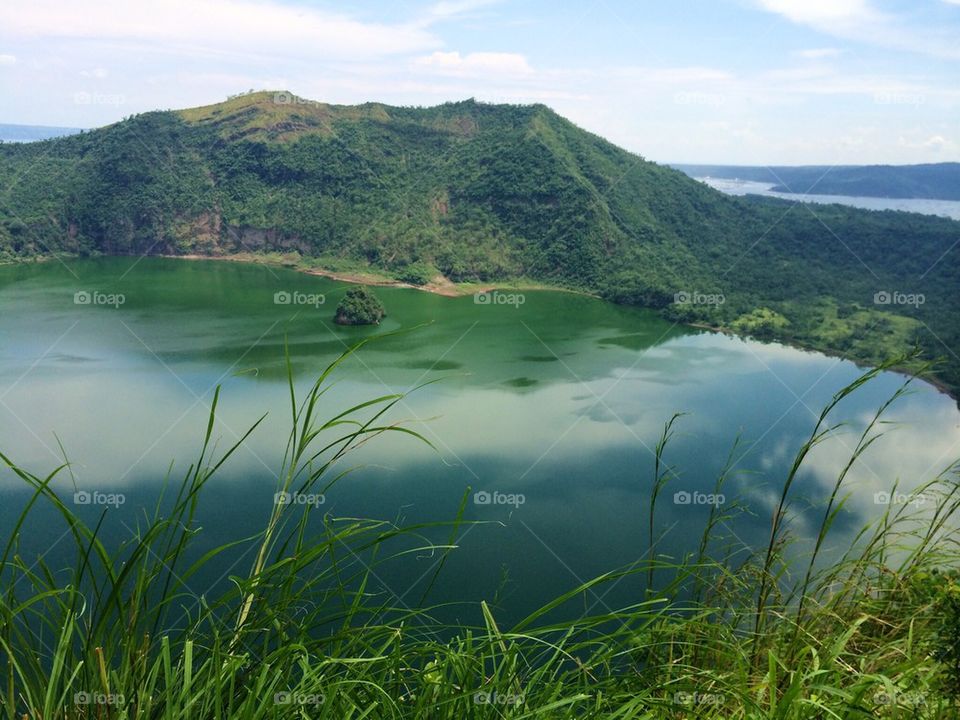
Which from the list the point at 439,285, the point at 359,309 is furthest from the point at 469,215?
the point at 359,309

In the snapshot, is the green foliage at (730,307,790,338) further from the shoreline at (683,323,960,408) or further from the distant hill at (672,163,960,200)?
the distant hill at (672,163,960,200)

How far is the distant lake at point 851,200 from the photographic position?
41406 mm

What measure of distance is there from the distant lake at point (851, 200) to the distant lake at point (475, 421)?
22973mm

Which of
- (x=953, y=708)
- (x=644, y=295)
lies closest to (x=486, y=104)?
(x=644, y=295)

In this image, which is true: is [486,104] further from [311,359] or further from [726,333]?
[311,359]

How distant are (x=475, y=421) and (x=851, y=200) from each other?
4243 centimetres

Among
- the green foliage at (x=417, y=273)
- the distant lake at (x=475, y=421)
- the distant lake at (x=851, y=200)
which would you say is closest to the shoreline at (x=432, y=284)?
the green foliage at (x=417, y=273)

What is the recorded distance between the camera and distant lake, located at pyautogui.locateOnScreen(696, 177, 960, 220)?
A: 41.4 meters

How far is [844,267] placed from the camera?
2883cm

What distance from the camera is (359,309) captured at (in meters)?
21.8

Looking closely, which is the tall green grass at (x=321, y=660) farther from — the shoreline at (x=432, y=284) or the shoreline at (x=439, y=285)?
the shoreline at (x=439, y=285)

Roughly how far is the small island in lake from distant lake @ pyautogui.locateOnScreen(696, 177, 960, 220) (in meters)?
25.4

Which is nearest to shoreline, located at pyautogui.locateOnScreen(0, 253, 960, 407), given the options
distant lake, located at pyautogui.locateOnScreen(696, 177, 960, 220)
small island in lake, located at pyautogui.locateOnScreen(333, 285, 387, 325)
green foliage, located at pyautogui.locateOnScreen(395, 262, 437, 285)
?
green foliage, located at pyautogui.locateOnScreen(395, 262, 437, 285)

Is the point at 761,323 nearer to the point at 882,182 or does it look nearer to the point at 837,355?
the point at 837,355
